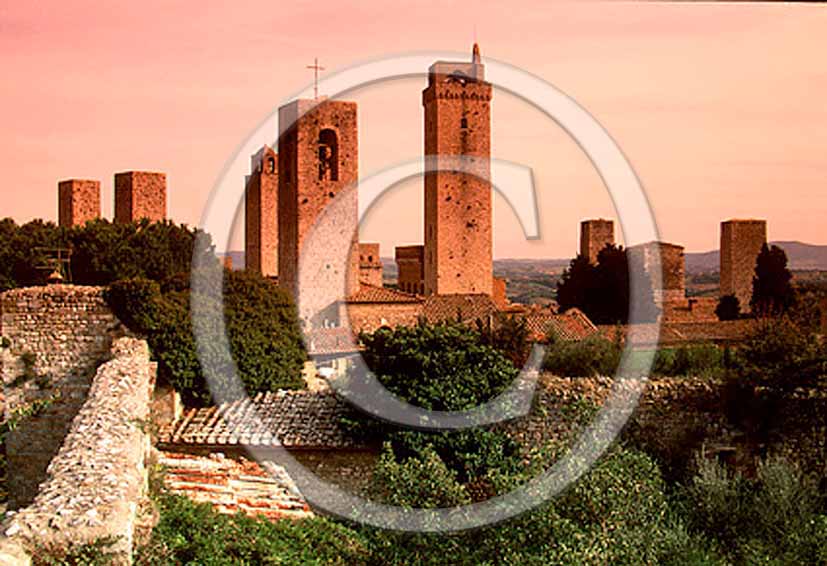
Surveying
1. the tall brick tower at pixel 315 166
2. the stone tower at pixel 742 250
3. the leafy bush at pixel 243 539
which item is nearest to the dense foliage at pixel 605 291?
the stone tower at pixel 742 250

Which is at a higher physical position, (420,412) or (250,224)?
(250,224)

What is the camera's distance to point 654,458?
36.8ft

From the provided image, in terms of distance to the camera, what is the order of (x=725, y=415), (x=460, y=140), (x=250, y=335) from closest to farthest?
(x=725, y=415) → (x=250, y=335) → (x=460, y=140)

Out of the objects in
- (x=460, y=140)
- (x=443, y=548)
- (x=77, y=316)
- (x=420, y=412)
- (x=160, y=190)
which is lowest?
(x=443, y=548)

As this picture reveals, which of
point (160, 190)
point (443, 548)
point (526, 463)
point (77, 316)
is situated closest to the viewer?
point (443, 548)

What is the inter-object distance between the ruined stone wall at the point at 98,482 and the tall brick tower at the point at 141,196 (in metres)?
21.1

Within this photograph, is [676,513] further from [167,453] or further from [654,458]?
[167,453]

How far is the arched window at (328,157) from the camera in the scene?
109 ft

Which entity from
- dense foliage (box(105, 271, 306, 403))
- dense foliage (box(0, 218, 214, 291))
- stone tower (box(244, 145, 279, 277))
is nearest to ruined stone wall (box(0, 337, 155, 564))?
dense foliage (box(105, 271, 306, 403))

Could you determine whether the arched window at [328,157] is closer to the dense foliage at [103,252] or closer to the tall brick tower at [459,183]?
the tall brick tower at [459,183]

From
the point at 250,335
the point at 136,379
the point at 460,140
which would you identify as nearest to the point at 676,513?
the point at 136,379

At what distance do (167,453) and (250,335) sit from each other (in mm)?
3368

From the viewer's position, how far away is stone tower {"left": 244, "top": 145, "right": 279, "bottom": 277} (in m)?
41.1

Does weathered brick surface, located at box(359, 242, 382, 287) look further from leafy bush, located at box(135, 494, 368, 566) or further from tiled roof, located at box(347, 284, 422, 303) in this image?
leafy bush, located at box(135, 494, 368, 566)
